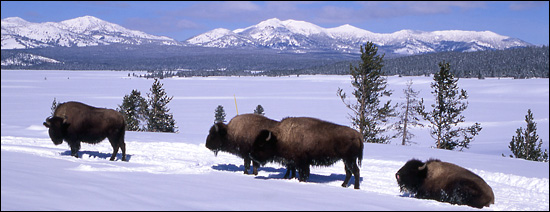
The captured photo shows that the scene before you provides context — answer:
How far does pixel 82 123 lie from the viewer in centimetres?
1427

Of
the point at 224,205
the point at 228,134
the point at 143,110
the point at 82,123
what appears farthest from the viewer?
the point at 143,110

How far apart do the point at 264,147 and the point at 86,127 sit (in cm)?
608

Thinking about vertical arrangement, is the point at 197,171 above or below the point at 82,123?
below

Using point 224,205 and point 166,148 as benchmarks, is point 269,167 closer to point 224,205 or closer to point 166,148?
point 166,148

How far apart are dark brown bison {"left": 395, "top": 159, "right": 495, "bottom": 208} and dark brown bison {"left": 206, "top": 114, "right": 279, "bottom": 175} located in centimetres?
386

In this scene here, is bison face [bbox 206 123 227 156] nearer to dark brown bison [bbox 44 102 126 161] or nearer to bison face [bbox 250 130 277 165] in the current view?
bison face [bbox 250 130 277 165]

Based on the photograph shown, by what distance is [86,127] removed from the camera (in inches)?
562

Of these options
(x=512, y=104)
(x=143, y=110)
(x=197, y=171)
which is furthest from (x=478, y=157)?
(x=512, y=104)

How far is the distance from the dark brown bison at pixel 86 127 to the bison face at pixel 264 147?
4.61 meters

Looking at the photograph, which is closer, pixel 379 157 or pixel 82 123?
pixel 82 123

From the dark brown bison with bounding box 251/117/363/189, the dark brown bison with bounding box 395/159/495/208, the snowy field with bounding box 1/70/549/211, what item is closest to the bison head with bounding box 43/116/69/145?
the snowy field with bounding box 1/70/549/211

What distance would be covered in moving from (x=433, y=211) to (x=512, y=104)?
10330cm

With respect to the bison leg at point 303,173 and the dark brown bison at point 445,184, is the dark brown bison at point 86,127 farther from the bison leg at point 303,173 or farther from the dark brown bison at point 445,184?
the dark brown bison at point 445,184

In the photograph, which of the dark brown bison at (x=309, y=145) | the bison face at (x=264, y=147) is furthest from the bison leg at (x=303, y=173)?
the bison face at (x=264, y=147)
